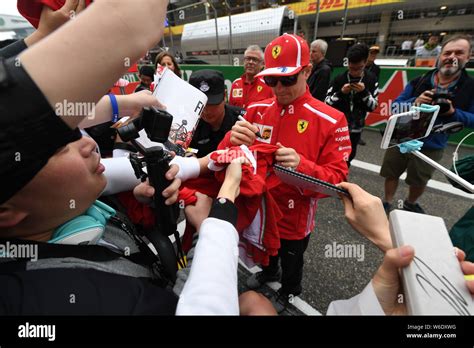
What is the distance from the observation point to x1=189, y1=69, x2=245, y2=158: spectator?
2.15 meters

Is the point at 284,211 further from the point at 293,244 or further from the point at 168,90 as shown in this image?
the point at 168,90

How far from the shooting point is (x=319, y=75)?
4.29m

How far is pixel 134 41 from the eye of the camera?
432mm

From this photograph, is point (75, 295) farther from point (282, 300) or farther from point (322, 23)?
point (322, 23)

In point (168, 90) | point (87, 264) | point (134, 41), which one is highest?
point (134, 41)

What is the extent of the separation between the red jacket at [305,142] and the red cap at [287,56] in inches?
8.7

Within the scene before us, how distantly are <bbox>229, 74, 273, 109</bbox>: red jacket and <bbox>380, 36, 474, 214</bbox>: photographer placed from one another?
1.81m

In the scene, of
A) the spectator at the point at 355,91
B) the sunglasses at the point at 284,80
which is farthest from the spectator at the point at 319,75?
the sunglasses at the point at 284,80

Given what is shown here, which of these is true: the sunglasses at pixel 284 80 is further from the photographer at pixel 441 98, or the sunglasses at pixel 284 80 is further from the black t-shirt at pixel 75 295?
the photographer at pixel 441 98

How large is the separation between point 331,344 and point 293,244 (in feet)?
4.40

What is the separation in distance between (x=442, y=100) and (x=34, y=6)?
10.5 feet

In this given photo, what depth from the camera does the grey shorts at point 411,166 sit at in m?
2.91

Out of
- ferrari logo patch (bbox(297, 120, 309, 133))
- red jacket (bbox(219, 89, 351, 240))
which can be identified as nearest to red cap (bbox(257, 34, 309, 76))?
red jacket (bbox(219, 89, 351, 240))

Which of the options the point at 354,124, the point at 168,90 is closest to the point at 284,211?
the point at 168,90
